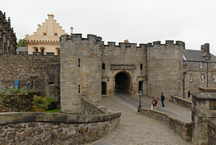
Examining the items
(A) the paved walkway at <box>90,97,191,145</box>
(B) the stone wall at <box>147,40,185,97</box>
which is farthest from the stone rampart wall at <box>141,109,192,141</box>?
(B) the stone wall at <box>147,40,185,97</box>

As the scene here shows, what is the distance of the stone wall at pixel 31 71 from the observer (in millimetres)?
22266

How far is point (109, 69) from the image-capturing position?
20.6 meters

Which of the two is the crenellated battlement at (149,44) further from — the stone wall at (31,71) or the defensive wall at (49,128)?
the defensive wall at (49,128)

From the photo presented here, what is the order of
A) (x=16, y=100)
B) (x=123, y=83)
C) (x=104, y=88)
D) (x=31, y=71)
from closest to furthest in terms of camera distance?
(x=16, y=100) < (x=104, y=88) < (x=31, y=71) < (x=123, y=83)

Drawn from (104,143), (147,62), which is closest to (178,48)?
(147,62)

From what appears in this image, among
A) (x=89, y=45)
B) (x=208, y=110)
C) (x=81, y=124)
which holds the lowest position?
(x=81, y=124)

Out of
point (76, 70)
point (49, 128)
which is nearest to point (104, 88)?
point (76, 70)

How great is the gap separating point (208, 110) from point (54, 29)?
2979 cm

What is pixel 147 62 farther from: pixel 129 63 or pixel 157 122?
pixel 157 122

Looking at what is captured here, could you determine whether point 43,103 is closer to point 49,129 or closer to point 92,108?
point 92,108

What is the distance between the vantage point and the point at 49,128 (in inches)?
320

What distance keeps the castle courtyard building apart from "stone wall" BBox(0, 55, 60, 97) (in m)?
9.40

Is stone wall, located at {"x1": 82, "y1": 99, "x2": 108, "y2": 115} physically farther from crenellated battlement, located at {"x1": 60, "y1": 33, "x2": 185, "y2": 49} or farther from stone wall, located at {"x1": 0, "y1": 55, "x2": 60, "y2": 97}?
stone wall, located at {"x1": 0, "y1": 55, "x2": 60, "y2": 97}

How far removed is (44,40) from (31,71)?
10.9 meters
